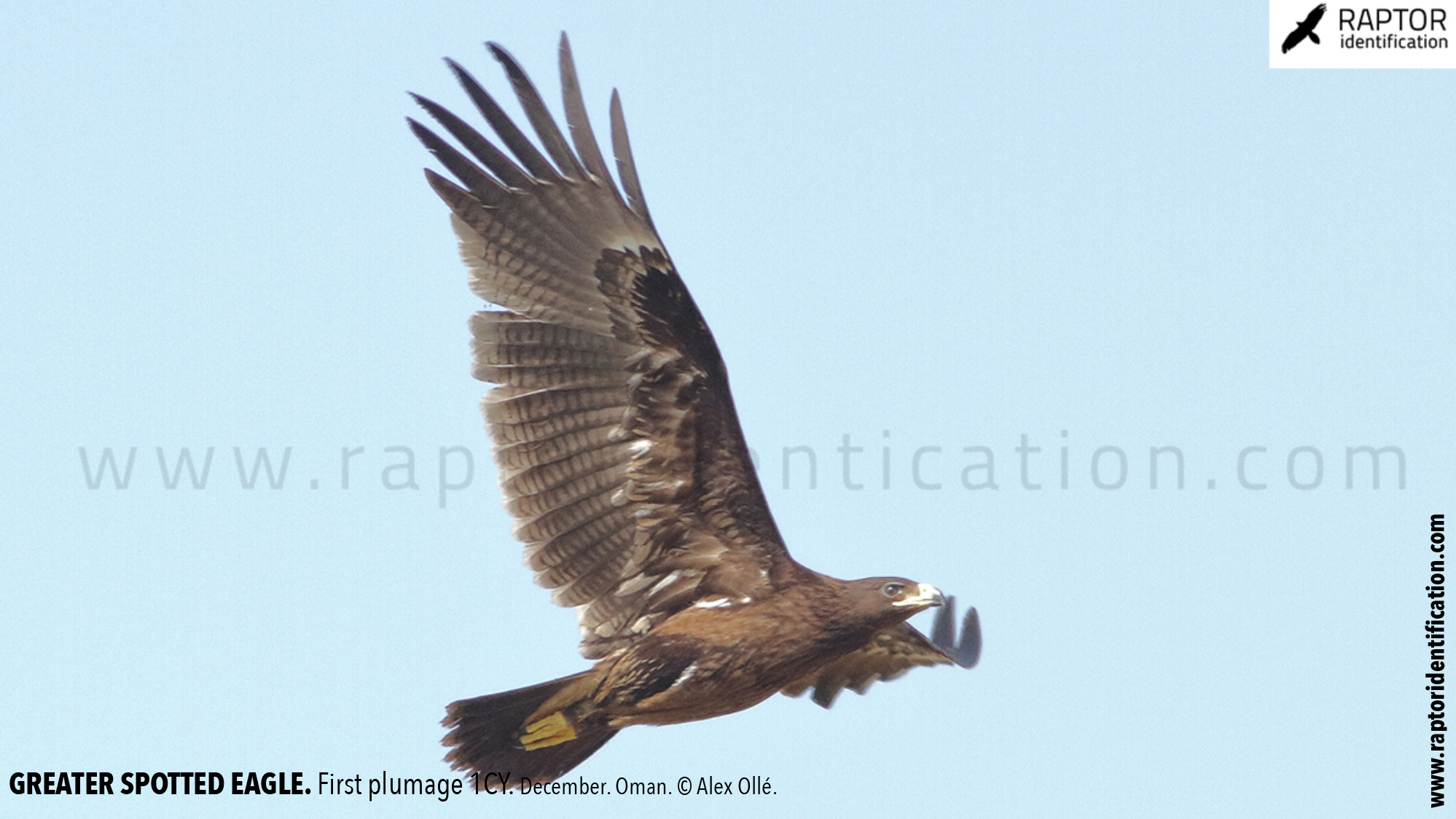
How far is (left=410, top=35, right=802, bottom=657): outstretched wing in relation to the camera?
11070 millimetres

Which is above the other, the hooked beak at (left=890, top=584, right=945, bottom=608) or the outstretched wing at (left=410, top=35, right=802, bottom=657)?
the outstretched wing at (left=410, top=35, right=802, bottom=657)

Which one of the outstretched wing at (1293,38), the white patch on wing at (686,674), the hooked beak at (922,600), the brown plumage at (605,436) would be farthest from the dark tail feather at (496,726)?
the outstretched wing at (1293,38)

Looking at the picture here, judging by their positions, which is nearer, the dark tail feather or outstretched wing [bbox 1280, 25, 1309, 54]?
the dark tail feather

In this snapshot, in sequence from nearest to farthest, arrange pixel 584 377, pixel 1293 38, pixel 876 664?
pixel 584 377, pixel 876 664, pixel 1293 38

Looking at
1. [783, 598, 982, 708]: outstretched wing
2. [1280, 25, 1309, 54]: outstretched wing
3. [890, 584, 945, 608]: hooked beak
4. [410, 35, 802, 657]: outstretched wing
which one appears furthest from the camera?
[1280, 25, 1309, 54]: outstretched wing

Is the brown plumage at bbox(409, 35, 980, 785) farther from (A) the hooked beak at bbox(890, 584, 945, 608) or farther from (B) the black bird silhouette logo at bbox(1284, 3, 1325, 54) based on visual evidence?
(B) the black bird silhouette logo at bbox(1284, 3, 1325, 54)

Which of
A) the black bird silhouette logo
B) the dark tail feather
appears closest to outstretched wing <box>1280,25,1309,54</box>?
the black bird silhouette logo

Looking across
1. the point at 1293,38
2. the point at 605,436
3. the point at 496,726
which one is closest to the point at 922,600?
the point at 605,436

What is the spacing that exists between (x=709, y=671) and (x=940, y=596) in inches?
53.7

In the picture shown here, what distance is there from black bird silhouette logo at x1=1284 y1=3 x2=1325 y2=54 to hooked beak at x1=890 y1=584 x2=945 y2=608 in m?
7.04

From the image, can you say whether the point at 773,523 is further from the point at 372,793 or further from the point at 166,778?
the point at 166,778

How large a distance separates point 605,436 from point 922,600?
2121mm

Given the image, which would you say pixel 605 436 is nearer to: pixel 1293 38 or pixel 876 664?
pixel 876 664

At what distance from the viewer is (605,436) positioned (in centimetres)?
1121
